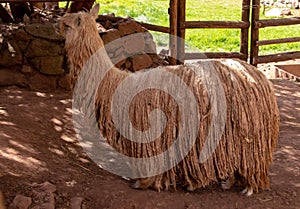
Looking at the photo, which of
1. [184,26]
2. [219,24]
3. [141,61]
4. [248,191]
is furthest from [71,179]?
[219,24]

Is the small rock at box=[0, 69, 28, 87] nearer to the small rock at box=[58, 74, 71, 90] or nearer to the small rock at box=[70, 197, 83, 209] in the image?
the small rock at box=[58, 74, 71, 90]

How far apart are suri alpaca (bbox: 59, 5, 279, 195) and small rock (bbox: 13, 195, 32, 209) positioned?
91 cm

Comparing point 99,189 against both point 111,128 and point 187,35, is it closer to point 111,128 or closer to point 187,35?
point 111,128

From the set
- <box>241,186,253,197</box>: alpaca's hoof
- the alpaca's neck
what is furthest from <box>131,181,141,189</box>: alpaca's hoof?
the alpaca's neck

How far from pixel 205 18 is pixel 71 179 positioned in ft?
34.8

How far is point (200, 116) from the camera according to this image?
4.35 meters

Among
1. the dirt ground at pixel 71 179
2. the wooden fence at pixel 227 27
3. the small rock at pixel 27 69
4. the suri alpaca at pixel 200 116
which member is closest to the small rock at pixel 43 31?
the small rock at pixel 27 69

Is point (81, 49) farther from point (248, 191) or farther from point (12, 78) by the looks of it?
point (12, 78)

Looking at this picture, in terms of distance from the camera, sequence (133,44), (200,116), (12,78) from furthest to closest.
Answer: (133,44) → (12,78) → (200,116)

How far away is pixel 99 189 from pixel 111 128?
55 centimetres

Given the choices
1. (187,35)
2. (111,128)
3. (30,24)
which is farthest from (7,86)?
(187,35)

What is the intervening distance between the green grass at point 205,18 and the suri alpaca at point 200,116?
5.83 m

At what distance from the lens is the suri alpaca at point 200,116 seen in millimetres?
4379

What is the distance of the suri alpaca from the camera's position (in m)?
4.38
